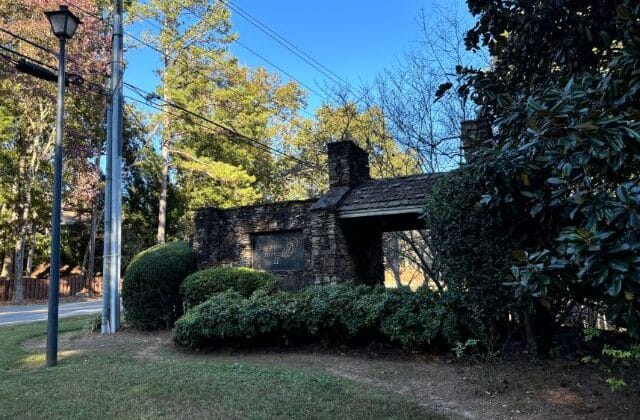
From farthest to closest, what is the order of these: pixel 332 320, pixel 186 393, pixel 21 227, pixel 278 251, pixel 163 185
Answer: pixel 163 185
pixel 21 227
pixel 278 251
pixel 332 320
pixel 186 393

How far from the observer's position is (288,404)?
16.6ft

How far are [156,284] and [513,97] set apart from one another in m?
8.63

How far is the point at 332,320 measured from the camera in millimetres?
8102

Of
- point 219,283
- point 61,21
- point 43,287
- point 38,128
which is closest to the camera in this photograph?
point 61,21

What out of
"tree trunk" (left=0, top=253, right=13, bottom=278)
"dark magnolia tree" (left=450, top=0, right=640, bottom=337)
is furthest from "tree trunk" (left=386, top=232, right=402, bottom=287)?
"tree trunk" (left=0, top=253, right=13, bottom=278)

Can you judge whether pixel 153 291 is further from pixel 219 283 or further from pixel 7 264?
pixel 7 264

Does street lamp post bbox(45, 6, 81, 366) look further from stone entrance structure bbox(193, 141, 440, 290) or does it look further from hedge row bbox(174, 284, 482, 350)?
stone entrance structure bbox(193, 141, 440, 290)

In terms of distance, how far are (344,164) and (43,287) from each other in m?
22.0

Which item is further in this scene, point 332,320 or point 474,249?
point 332,320

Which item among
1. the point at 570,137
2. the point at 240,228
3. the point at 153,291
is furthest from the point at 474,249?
the point at 240,228

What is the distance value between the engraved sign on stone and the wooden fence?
1869 cm

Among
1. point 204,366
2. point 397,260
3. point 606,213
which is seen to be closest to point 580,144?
point 606,213

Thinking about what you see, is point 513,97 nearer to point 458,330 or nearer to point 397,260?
point 458,330

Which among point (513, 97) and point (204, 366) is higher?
point (513, 97)
